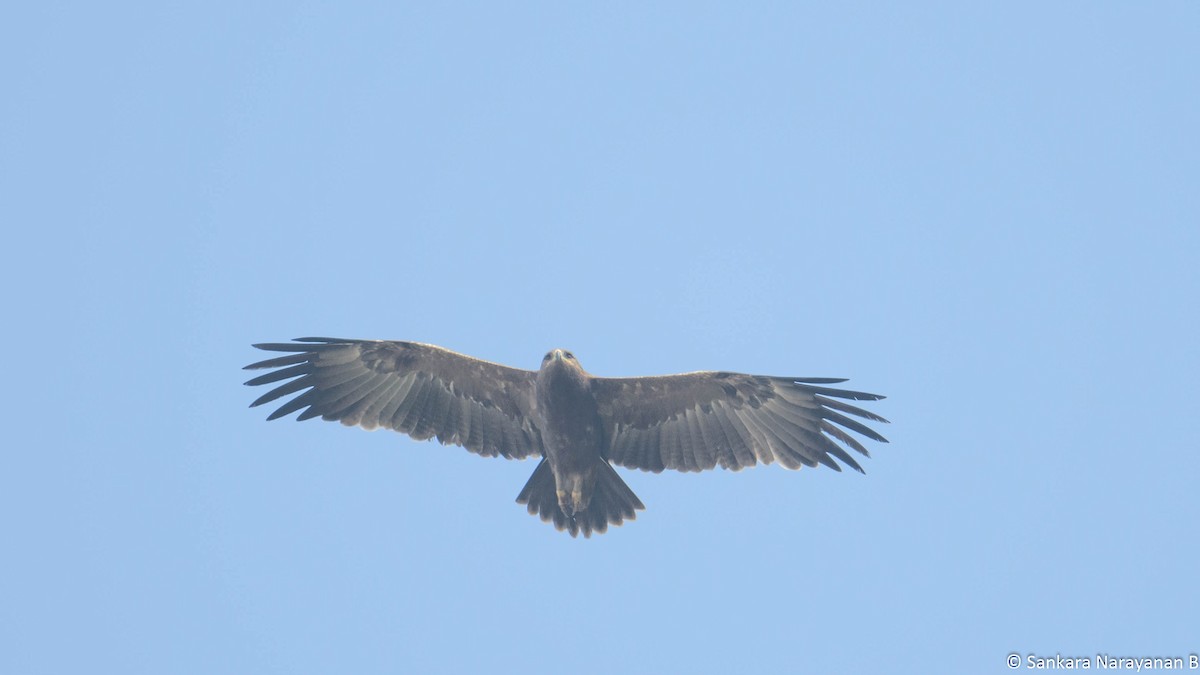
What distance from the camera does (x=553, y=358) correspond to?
12844 millimetres

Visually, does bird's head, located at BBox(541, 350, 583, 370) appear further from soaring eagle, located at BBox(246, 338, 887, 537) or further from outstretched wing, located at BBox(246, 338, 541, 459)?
outstretched wing, located at BBox(246, 338, 541, 459)

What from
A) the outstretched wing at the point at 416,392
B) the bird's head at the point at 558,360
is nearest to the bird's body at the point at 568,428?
the bird's head at the point at 558,360

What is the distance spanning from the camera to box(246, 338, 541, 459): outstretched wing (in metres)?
13.6

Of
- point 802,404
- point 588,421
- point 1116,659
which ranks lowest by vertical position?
point 1116,659

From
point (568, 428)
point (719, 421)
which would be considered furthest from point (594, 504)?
point (719, 421)

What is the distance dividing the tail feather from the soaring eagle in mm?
12

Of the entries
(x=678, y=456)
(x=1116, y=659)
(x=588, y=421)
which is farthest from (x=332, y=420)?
(x=1116, y=659)

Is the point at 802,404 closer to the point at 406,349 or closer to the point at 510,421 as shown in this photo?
the point at 510,421

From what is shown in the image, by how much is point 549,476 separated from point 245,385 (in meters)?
3.73

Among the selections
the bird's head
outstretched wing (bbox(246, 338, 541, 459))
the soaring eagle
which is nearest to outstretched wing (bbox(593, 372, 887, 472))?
the soaring eagle

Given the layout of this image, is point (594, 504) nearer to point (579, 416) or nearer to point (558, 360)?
point (579, 416)

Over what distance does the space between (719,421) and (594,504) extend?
1.82 metres

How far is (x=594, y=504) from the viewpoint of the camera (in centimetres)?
1367

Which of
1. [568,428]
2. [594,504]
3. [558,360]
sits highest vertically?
[558,360]
